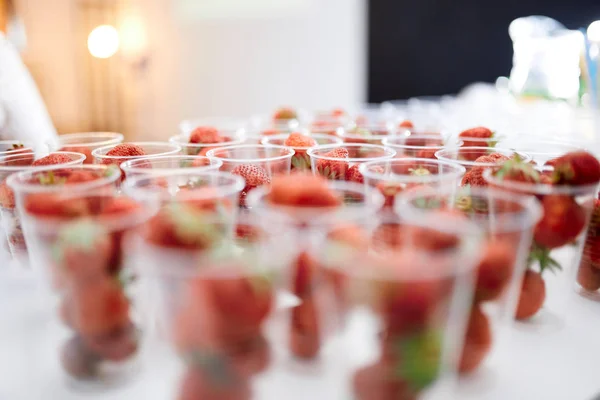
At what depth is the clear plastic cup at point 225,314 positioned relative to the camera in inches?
19.9

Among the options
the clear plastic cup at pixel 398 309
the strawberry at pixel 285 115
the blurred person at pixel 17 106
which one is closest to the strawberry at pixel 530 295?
the clear plastic cup at pixel 398 309

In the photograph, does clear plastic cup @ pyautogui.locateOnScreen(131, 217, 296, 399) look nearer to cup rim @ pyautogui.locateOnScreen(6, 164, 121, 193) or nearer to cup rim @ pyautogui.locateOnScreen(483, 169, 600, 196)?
cup rim @ pyautogui.locateOnScreen(6, 164, 121, 193)

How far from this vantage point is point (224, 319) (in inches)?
20.2

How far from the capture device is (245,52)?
16.2 ft

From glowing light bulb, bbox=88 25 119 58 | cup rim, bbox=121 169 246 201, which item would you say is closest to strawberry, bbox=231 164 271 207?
cup rim, bbox=121 169 246 201

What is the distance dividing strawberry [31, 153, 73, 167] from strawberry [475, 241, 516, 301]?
648 mm

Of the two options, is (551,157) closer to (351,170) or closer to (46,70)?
(351,170)

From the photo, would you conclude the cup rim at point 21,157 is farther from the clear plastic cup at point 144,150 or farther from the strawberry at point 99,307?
the strawberry at point 99,307

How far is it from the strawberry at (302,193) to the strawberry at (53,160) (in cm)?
42

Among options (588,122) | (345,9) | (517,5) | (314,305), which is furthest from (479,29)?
(314,305)

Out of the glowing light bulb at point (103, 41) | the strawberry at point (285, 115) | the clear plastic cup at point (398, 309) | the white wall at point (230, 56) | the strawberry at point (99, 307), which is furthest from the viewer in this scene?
the glowing light bulb at point (103, 41)

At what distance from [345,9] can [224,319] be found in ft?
14.8

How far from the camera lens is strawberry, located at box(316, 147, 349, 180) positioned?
878 mm

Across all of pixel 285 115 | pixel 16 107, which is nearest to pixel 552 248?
pixel 285 115
